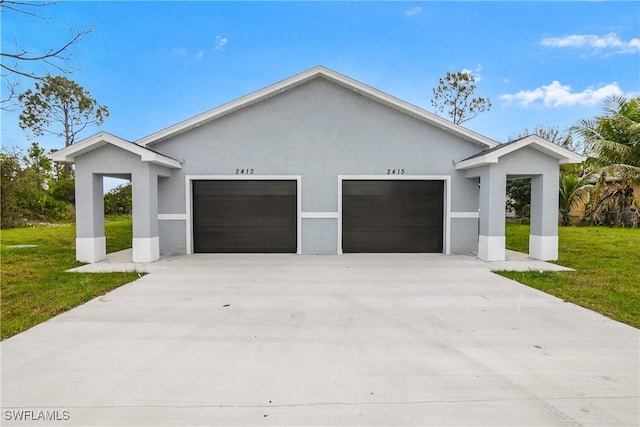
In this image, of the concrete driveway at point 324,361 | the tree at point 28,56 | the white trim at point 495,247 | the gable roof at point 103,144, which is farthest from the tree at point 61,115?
the white trim at point 495,247

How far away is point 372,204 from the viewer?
992cm

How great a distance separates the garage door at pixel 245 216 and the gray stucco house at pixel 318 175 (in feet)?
0.10

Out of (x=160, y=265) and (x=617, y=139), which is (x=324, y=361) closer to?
(x=160, y=265)

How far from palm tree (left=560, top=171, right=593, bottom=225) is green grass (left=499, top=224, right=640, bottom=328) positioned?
7093 millimetres

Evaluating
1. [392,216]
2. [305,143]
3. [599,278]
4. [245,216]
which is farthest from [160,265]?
[599,278]

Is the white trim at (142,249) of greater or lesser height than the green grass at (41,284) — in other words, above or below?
above

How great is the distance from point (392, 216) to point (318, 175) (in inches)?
105

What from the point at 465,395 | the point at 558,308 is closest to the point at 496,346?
the point at 465,395

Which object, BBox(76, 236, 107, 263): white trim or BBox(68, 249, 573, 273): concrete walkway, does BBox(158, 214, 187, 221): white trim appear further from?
BBox(76, 236, 107, 263): white trim

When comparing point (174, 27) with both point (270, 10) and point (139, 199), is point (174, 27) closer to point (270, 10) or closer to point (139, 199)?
point (270, 10)

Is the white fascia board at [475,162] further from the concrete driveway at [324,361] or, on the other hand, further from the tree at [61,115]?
the tree at [61,115]

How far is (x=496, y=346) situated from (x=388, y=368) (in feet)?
4.61

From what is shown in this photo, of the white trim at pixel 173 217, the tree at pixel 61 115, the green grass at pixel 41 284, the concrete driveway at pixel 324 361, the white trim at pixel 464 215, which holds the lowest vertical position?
the concrete driveway at pixel 324 361

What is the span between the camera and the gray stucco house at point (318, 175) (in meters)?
9.66
